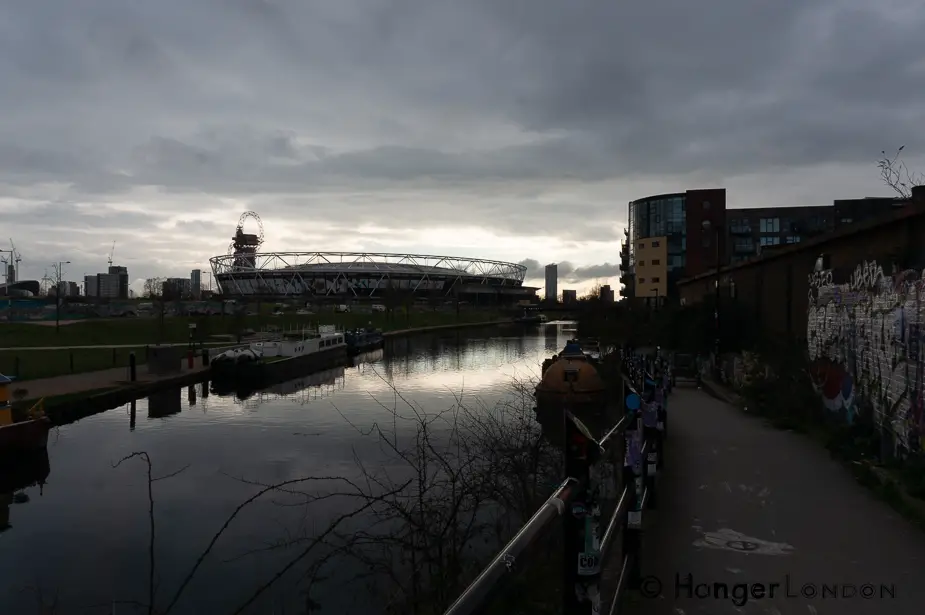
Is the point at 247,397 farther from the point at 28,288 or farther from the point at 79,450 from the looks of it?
the point at 28,288

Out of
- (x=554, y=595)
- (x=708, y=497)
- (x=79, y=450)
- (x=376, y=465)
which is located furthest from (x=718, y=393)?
(x=79, y=450)

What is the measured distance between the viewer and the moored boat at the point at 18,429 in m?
15.9

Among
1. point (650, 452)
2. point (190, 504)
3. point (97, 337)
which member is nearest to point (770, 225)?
point (97, 337)

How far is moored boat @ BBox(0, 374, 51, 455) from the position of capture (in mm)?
15875

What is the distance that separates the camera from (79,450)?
61.5 feet

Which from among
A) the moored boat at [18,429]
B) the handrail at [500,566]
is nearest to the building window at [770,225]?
the moored boat at [18,429]

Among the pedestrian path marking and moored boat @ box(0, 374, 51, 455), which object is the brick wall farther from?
moored boat @ box(0, 374, 51, 455)

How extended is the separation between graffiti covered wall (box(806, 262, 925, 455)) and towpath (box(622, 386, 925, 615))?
1.09 meters

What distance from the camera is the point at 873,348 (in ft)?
36.5

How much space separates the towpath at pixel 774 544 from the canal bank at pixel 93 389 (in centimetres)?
1906

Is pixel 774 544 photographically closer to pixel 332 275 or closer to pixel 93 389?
pixel 93 389

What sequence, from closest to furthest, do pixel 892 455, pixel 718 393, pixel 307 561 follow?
1. pixel 892 455
2. pixel 307 561
3. pixel 718 393

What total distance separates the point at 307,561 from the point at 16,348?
122 feet

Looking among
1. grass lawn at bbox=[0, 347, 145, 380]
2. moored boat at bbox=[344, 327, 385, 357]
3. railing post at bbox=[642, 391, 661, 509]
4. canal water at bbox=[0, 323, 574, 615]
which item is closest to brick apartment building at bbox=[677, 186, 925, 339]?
railing post at bbox=[642, 391, 661, 509]
